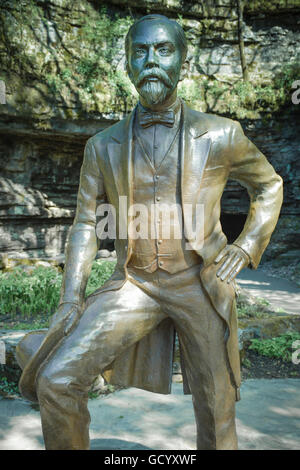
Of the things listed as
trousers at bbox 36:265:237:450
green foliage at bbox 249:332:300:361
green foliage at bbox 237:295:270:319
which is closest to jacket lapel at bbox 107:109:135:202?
trousers at bbox 36:265:237:450

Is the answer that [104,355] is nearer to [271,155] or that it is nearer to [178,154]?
[178,154]

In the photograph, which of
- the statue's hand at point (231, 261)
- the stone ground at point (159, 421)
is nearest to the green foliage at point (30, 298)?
the stone ground at point (159, 421)

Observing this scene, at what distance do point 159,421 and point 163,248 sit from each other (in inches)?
72.9

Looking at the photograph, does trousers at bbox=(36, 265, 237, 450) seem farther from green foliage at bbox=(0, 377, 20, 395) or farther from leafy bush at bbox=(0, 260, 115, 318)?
leafy bush at bbox=(0, 260, 115, 318)

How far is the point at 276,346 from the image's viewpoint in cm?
457

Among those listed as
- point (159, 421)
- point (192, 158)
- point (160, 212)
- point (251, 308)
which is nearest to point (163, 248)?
point (160, 212)

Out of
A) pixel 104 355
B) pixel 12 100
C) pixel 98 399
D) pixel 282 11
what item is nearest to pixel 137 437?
pixel 98 399

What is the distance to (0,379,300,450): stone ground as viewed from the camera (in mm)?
2775

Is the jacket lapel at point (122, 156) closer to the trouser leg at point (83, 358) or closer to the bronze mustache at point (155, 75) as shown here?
the bronze mustache at point (155, 75)

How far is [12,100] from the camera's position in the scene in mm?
8484

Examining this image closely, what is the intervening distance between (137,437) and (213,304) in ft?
4.96

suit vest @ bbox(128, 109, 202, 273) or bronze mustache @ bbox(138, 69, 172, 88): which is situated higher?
bronze mustache @ bbox(138, 69, 172, 88)

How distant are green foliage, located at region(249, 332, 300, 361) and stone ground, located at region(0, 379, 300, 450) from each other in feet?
2.04

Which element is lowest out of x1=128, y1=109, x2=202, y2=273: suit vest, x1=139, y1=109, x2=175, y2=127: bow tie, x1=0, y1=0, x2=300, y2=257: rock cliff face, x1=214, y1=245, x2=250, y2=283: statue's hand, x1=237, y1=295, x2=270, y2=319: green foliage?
x1=237, y1=295, x2=270, y2=319: green foliage
